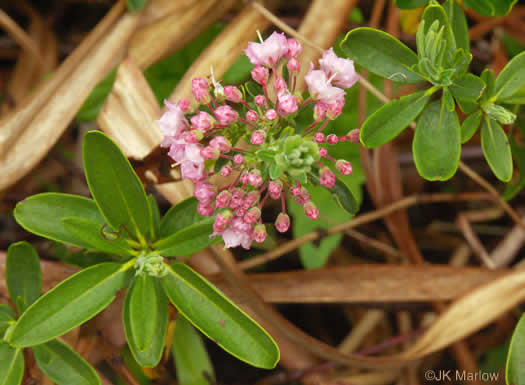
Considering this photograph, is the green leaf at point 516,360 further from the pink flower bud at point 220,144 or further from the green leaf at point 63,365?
the green leaf at point 63,365

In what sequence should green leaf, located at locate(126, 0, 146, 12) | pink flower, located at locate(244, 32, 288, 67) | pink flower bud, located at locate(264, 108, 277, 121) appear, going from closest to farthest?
1. pink flower bud, located at locate(264, 108, 277, 121)
2. pink flower, located at locate(244, 32, 288, 67)
3. green leaf, located at locate(126, 0, 146, 12)

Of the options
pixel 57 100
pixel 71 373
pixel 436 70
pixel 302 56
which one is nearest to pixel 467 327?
pixel 436 70

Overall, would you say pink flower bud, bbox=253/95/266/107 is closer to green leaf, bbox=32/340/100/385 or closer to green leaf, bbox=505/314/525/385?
green leaf, bbox=32/340/100/385

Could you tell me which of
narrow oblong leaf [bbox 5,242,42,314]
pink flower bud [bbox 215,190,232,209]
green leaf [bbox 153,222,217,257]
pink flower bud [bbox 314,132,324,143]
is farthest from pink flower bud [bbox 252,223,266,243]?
narrow oblong leaf [bbox 5,242,42,314]

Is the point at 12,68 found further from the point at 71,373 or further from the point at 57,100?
the point at 71,373

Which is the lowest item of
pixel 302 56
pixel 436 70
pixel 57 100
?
pixel 436 70

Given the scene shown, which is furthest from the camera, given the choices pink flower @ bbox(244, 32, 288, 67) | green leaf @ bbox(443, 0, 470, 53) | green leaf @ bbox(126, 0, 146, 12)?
green leaf @ bbox(126, 0, 146, 12)

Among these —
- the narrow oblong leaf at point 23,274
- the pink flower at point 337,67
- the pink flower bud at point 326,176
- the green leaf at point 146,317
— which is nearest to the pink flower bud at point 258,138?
the pink flower bud at point 326,176
